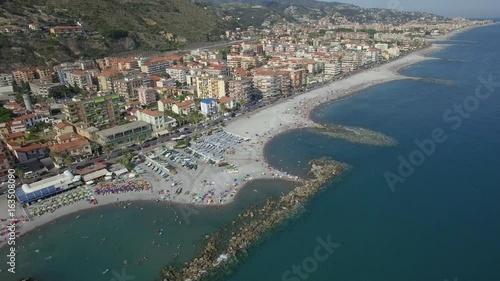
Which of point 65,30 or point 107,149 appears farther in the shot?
point 65,30

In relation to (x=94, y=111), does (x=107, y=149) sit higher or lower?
lower

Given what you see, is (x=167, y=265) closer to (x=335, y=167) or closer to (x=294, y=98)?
(x=335, y=167)

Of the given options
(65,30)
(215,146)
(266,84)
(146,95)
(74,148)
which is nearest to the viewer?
(74,148)

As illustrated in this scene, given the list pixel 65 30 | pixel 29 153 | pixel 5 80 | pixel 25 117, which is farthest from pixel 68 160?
pixel 65 30

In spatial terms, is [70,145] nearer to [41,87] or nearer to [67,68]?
[41,87]

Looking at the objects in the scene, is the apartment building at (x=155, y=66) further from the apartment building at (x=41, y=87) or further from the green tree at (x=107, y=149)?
the green tree at (x=107, y=149)

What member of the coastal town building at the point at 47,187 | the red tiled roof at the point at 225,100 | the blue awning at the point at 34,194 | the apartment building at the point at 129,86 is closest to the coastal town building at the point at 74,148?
the coastal town building at the point at 47,187

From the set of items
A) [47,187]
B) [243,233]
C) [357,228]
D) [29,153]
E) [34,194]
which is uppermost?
[29,153]
